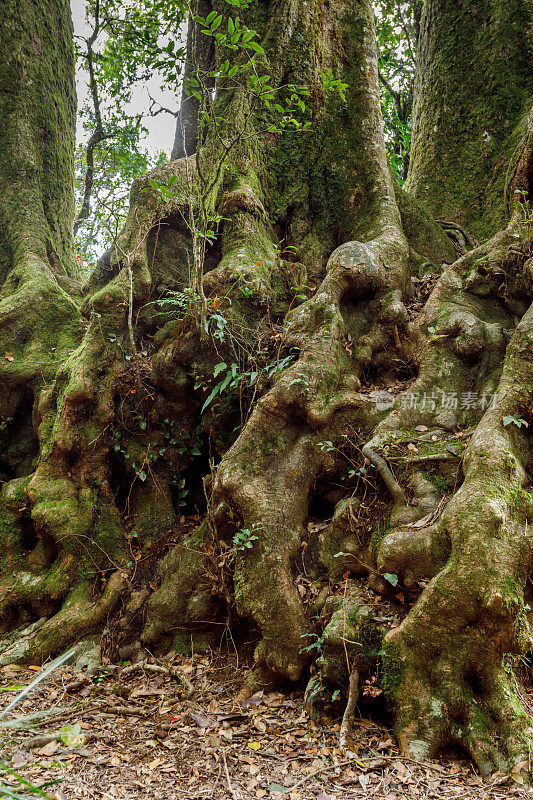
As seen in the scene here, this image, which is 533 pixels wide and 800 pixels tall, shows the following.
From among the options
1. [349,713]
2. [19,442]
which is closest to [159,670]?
[349,713]

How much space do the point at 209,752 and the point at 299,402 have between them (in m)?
2.53

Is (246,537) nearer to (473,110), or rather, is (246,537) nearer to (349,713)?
(349,713)

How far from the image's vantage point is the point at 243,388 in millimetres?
4676

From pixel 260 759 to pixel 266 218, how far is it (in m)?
5.30

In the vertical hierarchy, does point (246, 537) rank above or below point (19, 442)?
below

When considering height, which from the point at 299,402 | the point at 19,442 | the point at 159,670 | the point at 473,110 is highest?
the point at 473,110

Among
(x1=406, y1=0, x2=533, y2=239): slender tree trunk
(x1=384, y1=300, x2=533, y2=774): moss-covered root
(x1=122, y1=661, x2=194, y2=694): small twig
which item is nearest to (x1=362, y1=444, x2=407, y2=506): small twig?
(x1=384, y1=300, x2=533, y2=774): moss-covered root

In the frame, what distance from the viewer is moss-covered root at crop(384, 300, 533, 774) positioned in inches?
104

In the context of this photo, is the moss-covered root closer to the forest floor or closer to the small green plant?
the forest floor

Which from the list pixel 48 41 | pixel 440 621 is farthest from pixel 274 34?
pixel 440 621

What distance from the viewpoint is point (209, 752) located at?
2.79m

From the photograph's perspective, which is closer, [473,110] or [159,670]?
[159,670]

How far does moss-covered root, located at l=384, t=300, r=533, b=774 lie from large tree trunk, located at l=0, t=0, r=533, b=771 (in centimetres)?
1

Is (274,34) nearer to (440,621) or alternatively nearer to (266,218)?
(266,218)
